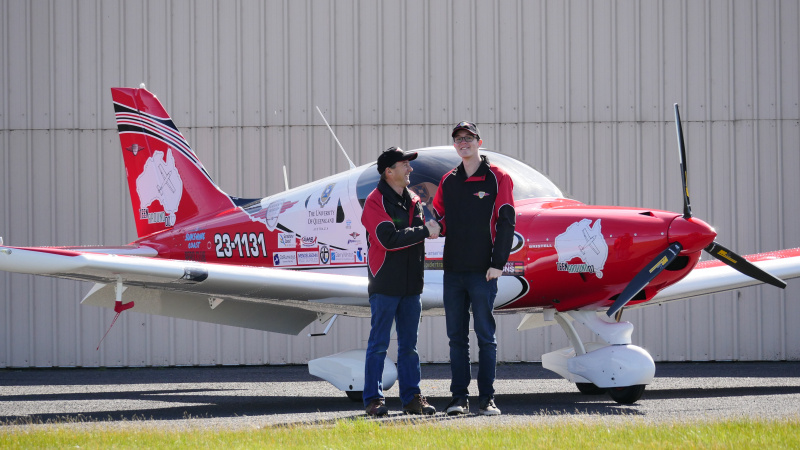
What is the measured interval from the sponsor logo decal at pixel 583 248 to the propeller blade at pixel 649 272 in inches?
8.8

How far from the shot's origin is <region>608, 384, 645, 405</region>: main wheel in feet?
21.7

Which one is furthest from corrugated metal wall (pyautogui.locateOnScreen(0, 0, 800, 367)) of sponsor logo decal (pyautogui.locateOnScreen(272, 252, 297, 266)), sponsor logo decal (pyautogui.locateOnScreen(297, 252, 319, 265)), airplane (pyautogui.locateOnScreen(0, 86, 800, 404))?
sponsor logo decal (pyautogui.locateOnScreen(297, 252, 319, 265))

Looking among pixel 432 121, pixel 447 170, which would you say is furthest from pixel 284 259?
pixel 432 121

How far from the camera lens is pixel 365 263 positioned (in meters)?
7.85

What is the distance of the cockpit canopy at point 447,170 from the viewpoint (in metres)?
7.36

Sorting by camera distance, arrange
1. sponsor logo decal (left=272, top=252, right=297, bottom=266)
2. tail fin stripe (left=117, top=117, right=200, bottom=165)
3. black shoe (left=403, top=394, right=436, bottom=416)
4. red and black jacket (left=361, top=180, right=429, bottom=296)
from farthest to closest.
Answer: tail fin stripe (left=117, top=117, right=200, bottom=165) < sponsor logo decal (left=272, top=252, right=297, bottom=266) < black shoe (left=403, top=394, right=436, bottom=416) < red and black jacket (left=361, top=180, right=429, bottom=296)

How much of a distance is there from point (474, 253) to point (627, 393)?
1853 mm

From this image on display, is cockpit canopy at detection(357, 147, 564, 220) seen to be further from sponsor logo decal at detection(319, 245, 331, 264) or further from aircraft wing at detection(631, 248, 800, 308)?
aircraft wing at detection(631, 248, 800, 308)

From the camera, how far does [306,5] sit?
1240cm

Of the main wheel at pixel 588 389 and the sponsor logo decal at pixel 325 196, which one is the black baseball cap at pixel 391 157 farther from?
the main wheel at pixel 588 389

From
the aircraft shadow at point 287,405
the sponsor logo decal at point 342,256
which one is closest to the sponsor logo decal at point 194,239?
the aircraft shadow at point 287,405

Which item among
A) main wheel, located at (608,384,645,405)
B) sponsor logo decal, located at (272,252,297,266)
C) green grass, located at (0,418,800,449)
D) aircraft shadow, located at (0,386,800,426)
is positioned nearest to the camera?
green grass, located at (0,418,800,449)

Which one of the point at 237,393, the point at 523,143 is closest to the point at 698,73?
the point at 523,143

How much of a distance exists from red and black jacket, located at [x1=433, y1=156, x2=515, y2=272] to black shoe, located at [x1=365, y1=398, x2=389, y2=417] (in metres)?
0.91
